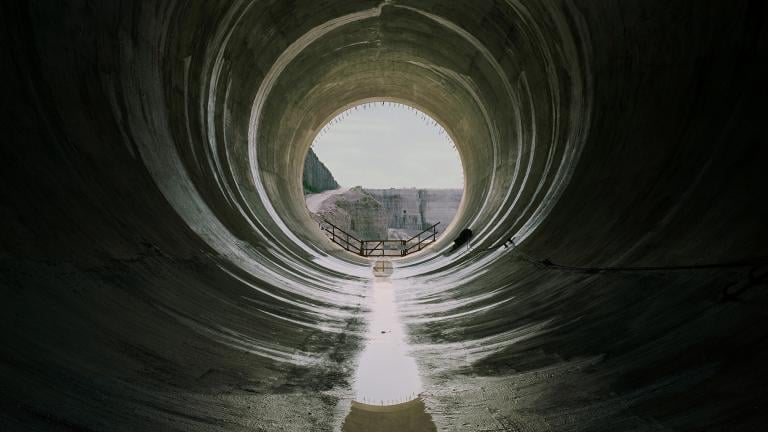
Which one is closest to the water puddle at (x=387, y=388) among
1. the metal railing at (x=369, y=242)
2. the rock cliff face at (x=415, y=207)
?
the metal railing at (x=369, y=242)

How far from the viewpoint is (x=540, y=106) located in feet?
26.8

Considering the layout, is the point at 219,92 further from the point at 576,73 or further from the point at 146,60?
the point at 576,73

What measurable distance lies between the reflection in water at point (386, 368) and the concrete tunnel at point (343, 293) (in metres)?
0.10

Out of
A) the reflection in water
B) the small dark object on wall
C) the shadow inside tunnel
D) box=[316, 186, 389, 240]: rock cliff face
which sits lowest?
the shadow inside tunnel

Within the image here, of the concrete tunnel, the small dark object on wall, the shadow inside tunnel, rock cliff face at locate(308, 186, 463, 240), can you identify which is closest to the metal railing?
the small dark object on wall

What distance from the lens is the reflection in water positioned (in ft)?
10.6

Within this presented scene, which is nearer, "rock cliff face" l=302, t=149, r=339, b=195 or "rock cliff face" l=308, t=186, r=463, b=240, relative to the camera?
"rock cliff face" l=302, t=149, r=339, b=195

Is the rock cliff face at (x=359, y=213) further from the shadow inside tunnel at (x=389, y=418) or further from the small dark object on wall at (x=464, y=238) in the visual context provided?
the shadow inside tunnel at (x=389, y=418)

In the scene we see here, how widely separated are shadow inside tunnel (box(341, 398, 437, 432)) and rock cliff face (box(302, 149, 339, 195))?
36725 millimetres

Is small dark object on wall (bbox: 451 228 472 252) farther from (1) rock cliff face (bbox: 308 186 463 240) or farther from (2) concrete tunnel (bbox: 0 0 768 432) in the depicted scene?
(1) rock cliff face (bbox: 308 186 463 240)

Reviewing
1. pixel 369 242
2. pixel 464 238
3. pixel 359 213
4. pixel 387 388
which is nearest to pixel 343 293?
pixel 387 388

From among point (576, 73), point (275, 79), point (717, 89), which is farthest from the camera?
point (275, 79)

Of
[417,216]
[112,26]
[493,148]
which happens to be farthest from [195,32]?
[417,216]

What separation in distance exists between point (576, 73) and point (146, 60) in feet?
14.8
